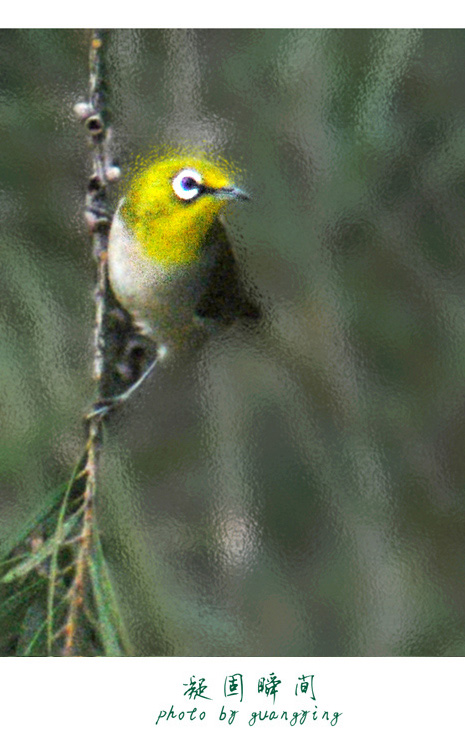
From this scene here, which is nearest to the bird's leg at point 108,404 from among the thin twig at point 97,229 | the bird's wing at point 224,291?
the thin twig at point 97,229

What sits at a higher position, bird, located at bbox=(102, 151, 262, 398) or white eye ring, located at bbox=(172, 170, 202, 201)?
white eye ring, located at bbox=(172, 170, 202, 201)

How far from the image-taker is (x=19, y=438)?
842 mm

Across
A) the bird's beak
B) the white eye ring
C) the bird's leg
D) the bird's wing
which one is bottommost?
the bird's leg

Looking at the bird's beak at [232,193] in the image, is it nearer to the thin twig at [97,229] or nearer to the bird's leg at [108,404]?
the thin twig at [97,229]

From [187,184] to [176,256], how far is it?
0.28 ft

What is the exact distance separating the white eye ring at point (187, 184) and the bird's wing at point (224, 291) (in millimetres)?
46

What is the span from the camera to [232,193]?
853 mm

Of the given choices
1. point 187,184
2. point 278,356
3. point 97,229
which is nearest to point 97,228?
point 97,229

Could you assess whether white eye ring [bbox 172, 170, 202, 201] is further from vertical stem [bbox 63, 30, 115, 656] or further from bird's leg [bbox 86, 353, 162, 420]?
bird's leg [bbox 86, 353, 162, 420]

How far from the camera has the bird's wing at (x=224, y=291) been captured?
851 millimetres

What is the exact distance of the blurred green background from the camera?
33.0 inches

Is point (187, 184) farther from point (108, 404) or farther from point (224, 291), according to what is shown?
point (108, 404)

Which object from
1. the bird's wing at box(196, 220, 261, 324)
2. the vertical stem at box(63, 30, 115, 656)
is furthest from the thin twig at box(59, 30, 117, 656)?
the bird's wing at box(196, 220, 261, 324)
